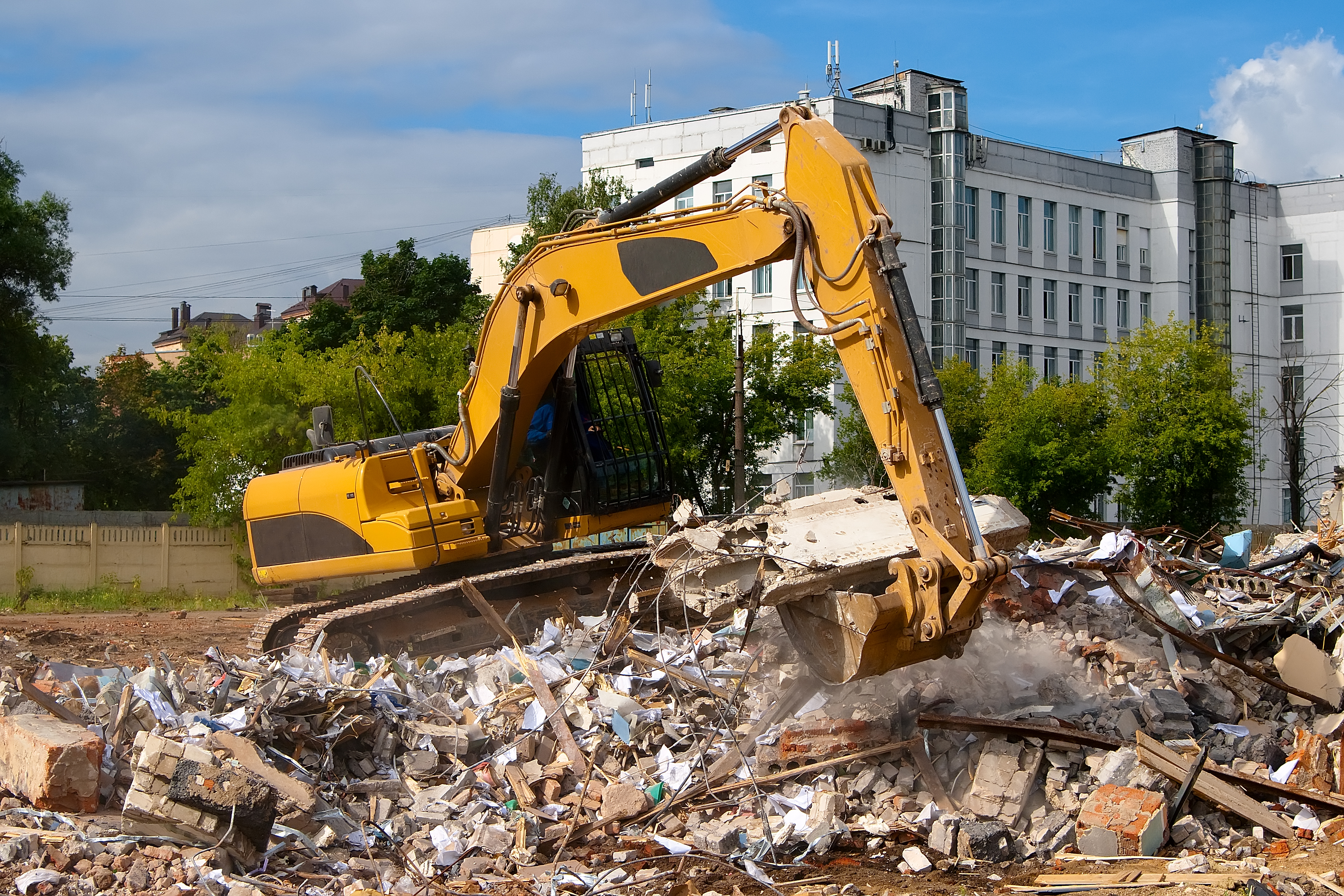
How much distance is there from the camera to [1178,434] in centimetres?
3098

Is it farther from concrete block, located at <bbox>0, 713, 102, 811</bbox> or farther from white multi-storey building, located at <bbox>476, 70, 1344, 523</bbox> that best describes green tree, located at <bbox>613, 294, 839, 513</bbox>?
concrete block, located at <bbox>0, 713, 102, 811</bbox>

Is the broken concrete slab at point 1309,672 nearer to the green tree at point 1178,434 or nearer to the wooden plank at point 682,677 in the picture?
the wooden plank at point 682,677

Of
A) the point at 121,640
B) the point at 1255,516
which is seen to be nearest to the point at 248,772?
the point at 121,640

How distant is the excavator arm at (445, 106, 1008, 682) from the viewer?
6516mm

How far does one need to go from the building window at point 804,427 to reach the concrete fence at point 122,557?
11.8 m

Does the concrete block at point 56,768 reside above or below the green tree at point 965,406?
below

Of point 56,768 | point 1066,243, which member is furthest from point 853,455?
point 56,768

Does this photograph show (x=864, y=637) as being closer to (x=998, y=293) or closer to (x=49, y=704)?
(x=49, y=704)

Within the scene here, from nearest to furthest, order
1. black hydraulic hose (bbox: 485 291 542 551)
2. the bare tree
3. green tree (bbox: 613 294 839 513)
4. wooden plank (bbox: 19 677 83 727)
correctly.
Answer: wooden plank (bbox: 19 677 83 727), black hydraulic hose (bbox: 485 291 542 551), green tree (bbox: 613 294 839 513), the bare tree

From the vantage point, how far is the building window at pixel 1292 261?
162 ft

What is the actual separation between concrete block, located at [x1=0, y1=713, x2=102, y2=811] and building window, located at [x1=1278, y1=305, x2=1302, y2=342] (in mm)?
52021

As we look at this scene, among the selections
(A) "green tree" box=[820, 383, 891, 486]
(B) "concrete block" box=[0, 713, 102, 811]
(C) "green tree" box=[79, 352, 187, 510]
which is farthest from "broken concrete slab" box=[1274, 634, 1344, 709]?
(C) "green tree" box=[79, 352, 187, 510]

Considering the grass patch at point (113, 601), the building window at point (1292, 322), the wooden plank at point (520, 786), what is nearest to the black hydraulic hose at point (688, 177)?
the wooden plank at point (520, 786)

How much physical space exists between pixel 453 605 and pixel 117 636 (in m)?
7.17
